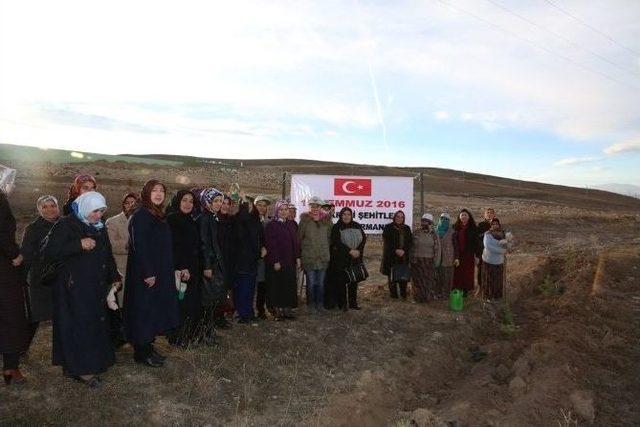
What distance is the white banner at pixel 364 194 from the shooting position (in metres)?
9.34

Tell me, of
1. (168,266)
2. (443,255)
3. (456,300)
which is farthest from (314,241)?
(168,266)

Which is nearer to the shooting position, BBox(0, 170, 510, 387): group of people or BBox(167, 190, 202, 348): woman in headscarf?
BBox(0, 170, 510, 387): group of people

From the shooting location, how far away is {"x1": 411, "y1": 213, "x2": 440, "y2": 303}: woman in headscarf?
352 inches

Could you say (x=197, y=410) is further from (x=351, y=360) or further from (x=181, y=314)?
(x=351, y=360)

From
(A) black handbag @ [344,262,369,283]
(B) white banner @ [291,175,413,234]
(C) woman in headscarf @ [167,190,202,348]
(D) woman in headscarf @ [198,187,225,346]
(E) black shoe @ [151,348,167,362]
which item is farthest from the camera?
(B) white banner @ [291,175,413,234]

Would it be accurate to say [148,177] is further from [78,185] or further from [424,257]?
[78,185]

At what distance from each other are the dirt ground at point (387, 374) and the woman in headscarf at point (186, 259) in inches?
12.5

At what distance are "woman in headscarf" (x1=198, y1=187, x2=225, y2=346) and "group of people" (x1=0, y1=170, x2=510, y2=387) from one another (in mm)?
13

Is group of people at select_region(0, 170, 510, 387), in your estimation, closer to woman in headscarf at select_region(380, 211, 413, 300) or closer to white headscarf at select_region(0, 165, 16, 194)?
woman in headscarf at select_region(380, 211, 413, 300)

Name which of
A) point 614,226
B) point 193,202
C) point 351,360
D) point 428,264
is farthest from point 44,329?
point 614,226

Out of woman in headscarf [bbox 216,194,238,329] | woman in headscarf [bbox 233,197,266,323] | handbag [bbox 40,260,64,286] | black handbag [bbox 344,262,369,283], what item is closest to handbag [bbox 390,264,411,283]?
black handbag [bbox 344,262,369,283]

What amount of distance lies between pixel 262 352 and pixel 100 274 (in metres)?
2.27

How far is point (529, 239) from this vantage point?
19.1 m

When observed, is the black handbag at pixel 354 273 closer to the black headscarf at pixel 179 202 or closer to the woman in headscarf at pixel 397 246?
the woman in headscarf at pixel 397 246
